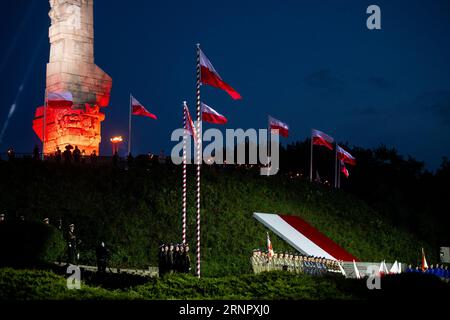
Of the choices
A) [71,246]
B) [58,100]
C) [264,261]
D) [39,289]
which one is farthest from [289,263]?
[58,100]

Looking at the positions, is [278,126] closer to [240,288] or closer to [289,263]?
[289,263]

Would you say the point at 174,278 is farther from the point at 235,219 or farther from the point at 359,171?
the point at 359,171

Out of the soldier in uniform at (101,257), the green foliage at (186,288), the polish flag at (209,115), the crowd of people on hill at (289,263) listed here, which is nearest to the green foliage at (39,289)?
the green foliage at (186,288)

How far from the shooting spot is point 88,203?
37.2 metres

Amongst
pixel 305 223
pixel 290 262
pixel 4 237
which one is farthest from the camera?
pixel 305 223

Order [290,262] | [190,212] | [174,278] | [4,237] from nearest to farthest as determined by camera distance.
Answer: [174,278] → [4,237] → [290,262] → [190,212]

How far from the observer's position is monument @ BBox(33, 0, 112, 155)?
47.5 metres

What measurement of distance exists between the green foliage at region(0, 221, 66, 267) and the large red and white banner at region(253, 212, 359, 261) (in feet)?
46.6

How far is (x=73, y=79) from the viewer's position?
48375 mm

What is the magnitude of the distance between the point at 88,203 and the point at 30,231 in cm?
1088

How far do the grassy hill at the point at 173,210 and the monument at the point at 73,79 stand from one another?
6.25 metres

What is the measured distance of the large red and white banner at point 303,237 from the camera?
38.2 meters

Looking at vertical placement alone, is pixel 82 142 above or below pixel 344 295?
above
